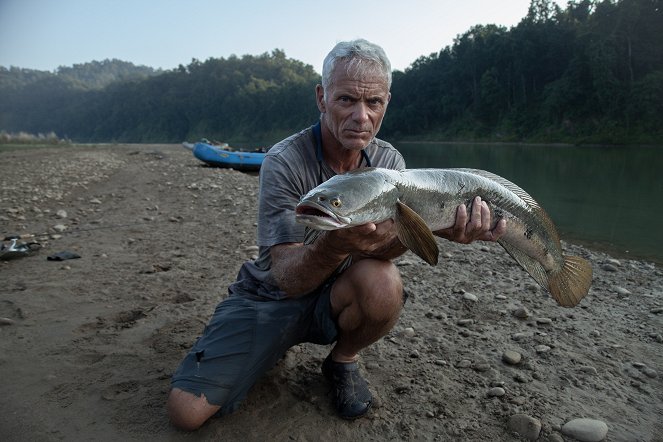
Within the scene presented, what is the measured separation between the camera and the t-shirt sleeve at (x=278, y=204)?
2354mm

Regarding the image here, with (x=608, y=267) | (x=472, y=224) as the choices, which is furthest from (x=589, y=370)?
(x=608, y=267)

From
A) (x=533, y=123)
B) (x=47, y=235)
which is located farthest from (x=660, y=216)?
(x=533, y=123)

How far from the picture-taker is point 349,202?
6.19ft

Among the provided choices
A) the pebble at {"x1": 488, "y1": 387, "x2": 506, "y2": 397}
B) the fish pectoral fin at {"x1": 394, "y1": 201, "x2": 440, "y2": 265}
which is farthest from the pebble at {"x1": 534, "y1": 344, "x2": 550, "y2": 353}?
the fish pectoral fin at {"x1": 394, "y1": 201, "x2": 440, "y2": 265}

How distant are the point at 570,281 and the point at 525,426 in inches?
44.0

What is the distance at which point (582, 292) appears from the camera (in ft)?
9.53

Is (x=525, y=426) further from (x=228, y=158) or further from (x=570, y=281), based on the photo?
(x=228, y=158)

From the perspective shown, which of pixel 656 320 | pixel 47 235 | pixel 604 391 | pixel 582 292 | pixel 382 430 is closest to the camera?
pixel 382 430

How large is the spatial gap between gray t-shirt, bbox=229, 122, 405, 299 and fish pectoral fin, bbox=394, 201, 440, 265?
0.55 metres

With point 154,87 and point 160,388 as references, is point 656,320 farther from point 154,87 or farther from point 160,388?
point 154,87

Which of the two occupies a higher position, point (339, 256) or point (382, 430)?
point (339, 256)

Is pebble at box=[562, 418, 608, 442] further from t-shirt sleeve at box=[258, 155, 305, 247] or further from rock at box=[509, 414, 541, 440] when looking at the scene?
t-shirt sleeve at box=[258, 155, 305, 247]

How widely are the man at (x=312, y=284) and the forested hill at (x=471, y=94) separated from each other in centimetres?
3837

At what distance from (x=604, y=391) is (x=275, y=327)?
83.2 inches
